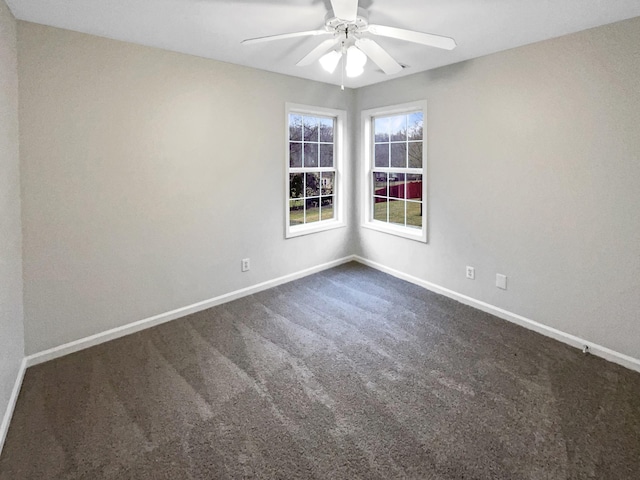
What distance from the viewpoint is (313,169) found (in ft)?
14.7

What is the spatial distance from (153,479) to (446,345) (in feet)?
6.96

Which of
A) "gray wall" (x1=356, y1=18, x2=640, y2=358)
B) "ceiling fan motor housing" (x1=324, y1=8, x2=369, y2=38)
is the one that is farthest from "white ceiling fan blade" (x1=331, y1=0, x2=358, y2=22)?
"gray wall" (x1=356, y1=18, x2=640, y2=358)

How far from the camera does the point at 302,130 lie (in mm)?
4344

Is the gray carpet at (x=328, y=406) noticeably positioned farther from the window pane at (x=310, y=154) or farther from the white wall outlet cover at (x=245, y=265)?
the window pane at (x=310, y=154)

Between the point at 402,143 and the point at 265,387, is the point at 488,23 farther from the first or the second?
the point at 265,387

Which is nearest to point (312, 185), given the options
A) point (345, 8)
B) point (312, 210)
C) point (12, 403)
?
point (312, 210)

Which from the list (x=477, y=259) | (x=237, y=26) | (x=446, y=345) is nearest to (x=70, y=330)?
(x=237, y=26)

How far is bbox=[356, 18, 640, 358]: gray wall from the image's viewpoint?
2.52m

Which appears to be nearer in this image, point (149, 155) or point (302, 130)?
point (149, 155)

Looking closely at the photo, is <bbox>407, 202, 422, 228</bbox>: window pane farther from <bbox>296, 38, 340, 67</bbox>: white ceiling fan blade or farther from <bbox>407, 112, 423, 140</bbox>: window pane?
<bbox>296, 38, 340, 67</bbox>: white ceiling fan blade

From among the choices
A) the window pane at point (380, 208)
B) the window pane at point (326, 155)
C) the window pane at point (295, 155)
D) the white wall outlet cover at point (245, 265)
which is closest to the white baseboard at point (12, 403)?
the white wall outlet cover at point (245, 265)

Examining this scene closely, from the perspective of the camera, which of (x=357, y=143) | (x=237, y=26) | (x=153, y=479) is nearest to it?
(x=153, y=479)

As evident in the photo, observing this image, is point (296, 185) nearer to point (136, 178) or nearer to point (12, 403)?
point (136, 178)

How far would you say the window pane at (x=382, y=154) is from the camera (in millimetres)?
4520
